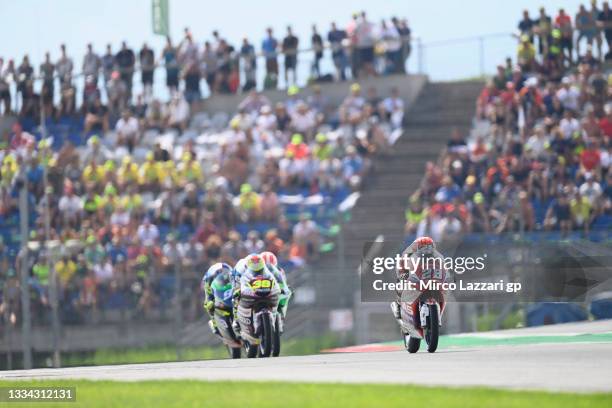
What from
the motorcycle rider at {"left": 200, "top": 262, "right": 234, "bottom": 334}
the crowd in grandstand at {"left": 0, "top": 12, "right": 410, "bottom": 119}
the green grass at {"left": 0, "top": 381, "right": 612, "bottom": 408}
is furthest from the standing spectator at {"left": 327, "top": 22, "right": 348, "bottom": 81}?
the green grass at {"left": 0, "top": 381, "right": 612, "bottom": 408}

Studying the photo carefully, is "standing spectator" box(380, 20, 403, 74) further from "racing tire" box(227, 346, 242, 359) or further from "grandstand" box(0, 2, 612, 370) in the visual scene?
"racing tire" box(227, 346, 242, 359)

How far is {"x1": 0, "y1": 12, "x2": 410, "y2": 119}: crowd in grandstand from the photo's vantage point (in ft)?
105

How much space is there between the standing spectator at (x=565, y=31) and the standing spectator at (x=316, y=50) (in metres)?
5.90

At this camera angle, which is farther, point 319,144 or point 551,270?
point 319,144

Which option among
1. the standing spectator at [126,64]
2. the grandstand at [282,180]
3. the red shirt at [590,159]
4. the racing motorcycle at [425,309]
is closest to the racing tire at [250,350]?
the racing motorcycle at [425,309]

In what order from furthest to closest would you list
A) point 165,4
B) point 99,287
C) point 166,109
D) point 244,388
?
point 166,109, point 165,4, point 99,287, point 244,388

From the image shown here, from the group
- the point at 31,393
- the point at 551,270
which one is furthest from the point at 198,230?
the point at 31,393

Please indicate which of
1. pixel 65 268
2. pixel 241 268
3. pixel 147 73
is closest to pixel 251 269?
pixel 241 268

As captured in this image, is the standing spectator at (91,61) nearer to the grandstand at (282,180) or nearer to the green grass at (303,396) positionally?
the grandstand at (282,180)

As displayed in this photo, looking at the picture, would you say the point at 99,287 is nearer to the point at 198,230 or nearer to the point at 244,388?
the point at 198,230

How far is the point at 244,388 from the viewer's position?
13.2m

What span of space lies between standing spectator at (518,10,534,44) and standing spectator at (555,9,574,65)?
57cm

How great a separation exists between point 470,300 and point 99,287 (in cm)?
630

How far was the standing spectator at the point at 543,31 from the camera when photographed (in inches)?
1129
